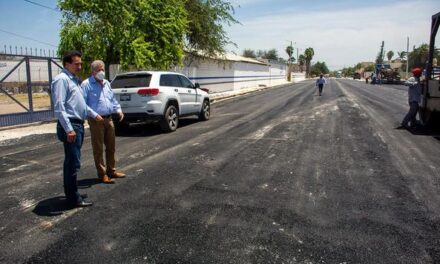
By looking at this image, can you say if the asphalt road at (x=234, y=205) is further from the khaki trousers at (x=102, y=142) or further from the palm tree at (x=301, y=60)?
the palm tree at (x=301, y=60)

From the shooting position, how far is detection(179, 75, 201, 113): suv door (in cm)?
1316

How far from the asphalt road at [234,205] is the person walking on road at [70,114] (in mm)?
443

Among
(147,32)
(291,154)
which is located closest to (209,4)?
(147,32)

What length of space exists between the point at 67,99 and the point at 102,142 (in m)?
1.42

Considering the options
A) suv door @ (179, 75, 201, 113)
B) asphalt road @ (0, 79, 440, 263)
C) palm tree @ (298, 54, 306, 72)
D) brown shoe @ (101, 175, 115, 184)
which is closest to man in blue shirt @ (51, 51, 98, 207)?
asphalt road @ (0, 79, 440, 263)

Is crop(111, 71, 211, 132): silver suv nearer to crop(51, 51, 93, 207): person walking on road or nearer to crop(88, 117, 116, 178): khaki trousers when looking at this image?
crop(88, 117, 116, 178): khaki trousers

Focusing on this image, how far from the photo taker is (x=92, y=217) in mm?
4848

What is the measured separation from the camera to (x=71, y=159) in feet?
16.4

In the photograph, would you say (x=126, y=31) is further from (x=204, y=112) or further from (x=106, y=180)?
(x=106, y=180)

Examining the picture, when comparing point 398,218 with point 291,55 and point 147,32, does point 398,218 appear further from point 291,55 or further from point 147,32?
point 291,55

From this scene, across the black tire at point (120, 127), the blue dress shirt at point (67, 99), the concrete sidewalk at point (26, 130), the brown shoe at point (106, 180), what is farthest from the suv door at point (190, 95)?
the blue dress shirt at point (67, 99)

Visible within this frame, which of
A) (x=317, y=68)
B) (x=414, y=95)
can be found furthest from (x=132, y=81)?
(x=317, y=68)

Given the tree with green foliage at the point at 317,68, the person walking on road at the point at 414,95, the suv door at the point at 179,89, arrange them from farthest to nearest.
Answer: the tree with green foliage at the point at 317,68 < the person walking on road at the point at 414,95 < the suv door at the point at 179,89

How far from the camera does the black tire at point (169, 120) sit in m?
11.6
